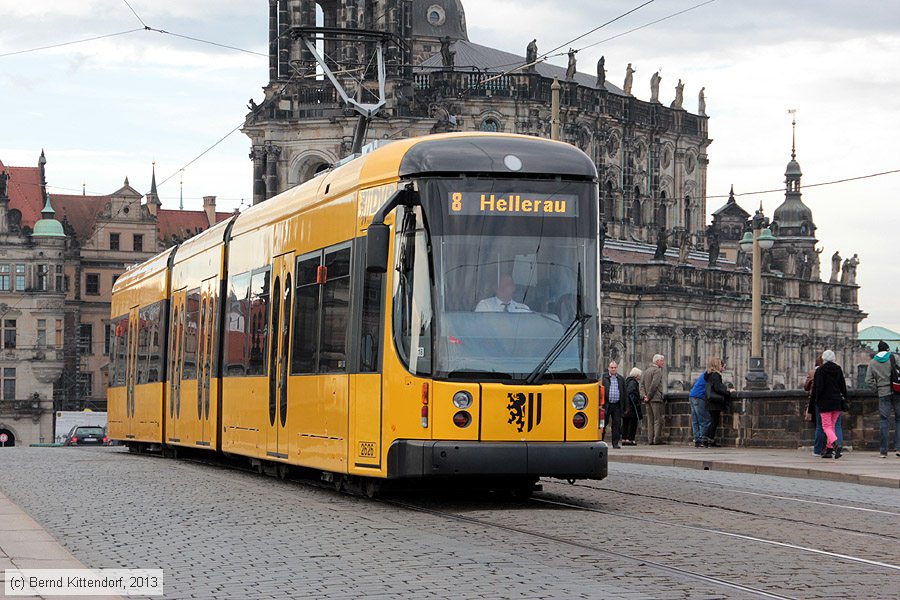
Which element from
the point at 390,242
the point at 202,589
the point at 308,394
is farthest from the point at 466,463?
the point at 202,589

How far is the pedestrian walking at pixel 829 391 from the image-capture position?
2278 cm

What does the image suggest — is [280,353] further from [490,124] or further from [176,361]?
[490,124]

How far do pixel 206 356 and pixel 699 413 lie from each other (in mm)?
9708

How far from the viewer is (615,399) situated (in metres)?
29.0

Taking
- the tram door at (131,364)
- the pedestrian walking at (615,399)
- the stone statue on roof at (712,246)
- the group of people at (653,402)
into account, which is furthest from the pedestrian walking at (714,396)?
the stone statue on roof at (712,246)

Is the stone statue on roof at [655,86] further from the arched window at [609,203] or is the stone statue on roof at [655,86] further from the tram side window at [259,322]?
the tram side window at [259,322]

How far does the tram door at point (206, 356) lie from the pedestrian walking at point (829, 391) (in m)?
8.03

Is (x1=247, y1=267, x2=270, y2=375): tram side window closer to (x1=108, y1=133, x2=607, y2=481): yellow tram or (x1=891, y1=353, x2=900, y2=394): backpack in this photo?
(x1=108, y1=133, x2=607, y2=481): yellow tram

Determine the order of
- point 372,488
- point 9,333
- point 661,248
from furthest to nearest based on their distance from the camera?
point 661,248 < point 9,333 < point 372,488

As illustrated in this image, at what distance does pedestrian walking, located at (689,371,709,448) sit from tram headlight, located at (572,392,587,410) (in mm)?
13363

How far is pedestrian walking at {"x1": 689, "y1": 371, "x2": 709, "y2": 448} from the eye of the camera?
90.6ft

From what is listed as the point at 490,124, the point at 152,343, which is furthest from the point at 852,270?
the point at 152,343

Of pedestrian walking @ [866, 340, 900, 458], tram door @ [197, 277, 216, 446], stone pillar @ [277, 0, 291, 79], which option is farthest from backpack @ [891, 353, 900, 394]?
stone pillar @ [277, 0, 291, 79]

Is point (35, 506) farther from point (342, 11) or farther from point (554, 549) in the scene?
point (342, 11)
